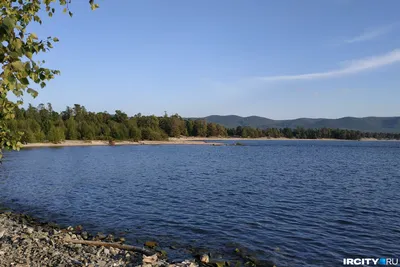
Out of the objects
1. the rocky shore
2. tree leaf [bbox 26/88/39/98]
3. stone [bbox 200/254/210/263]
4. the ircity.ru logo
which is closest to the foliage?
tree leaf [bbox 26/88/39/98]

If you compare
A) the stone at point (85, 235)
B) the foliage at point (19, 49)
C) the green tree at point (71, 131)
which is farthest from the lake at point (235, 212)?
the green tree at point (71, 131)

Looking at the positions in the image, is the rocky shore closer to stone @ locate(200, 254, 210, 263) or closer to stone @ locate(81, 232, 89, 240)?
stone @ locate(81, 232, 89, 240)

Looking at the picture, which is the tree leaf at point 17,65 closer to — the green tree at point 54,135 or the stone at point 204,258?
the stone at point 204,258

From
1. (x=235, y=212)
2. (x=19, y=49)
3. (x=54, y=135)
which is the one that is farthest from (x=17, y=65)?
(x=54, y=135)

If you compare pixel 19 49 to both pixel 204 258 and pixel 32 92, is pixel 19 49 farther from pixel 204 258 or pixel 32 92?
pixel 204 258

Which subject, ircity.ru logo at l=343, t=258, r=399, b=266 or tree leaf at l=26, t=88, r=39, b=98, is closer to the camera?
tree leaf at l=26, t=88, r=39, b=98

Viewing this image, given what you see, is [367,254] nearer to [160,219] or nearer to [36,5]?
[160,219]

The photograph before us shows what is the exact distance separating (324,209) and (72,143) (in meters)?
163

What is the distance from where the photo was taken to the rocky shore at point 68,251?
570 inches

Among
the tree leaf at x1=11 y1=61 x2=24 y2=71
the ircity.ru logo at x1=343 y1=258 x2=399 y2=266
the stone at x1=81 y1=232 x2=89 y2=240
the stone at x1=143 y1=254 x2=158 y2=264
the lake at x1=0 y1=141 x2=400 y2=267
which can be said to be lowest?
the ircity.ru logo at x1=343 y1=258 x2=399 y2=266

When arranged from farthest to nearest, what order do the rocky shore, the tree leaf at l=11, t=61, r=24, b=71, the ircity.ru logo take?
the ircity.ru logo
the rocky shore
the tree leaf at l=11, t=61, r=24, b=71

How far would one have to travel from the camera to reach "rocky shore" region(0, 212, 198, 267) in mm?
14484

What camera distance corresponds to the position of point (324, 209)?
29.1 meters

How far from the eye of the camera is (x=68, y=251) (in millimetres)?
16375
